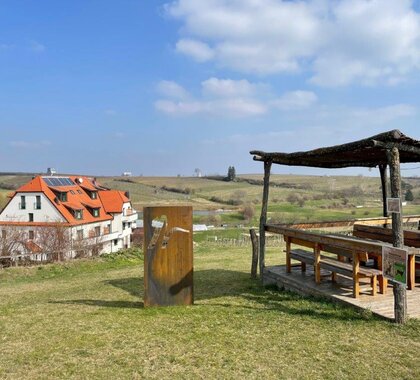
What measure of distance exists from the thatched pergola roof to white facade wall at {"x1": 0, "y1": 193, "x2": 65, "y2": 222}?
2737 cm

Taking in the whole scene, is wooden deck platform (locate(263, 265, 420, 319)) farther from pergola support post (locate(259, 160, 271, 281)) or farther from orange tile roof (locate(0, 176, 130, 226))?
orange tile roof (locate(0, 176, 130, 226))

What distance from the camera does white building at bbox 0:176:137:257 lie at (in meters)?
25.7

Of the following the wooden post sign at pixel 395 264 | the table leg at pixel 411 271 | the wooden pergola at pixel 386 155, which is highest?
the wooden pergola at pixel 386 155

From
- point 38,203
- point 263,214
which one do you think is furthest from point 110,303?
point 38,203

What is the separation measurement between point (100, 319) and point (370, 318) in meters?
4.37

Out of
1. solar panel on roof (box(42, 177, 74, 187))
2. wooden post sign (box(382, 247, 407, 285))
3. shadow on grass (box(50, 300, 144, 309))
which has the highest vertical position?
solar panel on roof (box(42, 177, 74, 187))

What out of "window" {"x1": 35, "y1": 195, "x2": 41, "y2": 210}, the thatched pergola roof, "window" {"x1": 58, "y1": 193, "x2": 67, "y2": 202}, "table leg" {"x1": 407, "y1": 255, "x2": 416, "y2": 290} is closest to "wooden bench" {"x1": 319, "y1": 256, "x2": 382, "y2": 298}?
"table leg" {"x1": 407, "y1": 255, "x2": 416, "y2": 290}

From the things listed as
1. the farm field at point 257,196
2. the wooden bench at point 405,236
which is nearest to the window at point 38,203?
the farm field at point 257,196

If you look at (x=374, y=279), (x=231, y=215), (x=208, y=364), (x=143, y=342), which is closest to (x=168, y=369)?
(x=208, y=364)

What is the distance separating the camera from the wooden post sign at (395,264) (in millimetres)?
5617

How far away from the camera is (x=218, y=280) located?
10.3 meters

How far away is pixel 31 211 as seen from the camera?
33625 mm

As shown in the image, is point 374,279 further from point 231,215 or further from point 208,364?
point 231,215

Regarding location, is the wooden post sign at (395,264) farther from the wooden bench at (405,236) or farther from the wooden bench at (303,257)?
the wooden bench at (303,257)
